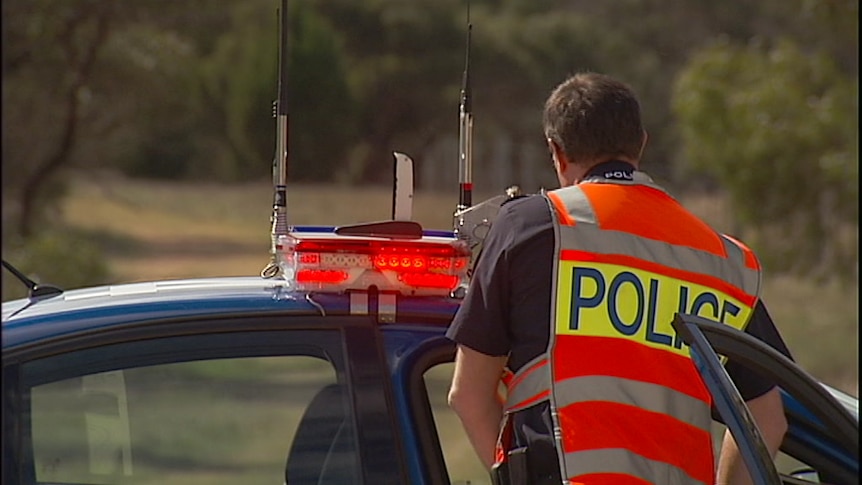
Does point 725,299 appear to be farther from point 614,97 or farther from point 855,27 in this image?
point 855,27

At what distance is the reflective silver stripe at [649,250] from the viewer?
2674 mm

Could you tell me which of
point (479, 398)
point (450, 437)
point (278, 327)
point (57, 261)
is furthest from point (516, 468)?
point (57, 261)

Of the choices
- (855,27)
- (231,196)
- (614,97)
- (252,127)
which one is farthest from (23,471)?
(231,196)

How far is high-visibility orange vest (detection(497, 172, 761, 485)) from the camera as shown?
2.64 metres

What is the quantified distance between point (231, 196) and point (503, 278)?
104 feet

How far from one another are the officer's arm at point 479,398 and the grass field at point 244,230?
9323 mm

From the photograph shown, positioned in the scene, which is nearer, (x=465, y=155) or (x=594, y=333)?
(x=594, y=333)

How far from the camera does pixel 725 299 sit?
2756mm

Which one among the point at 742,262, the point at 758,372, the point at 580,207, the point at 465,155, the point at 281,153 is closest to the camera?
the point at 758,372

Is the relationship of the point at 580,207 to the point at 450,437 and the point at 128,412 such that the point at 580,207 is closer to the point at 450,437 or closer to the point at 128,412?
the point at 450,437

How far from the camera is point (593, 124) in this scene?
2.80 m

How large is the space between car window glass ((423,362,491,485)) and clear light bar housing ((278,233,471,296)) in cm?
17

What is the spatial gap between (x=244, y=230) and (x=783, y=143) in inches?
781

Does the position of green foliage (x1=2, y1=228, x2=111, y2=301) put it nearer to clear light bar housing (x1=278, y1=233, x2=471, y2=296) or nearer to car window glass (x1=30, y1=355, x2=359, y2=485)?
car window glass (x1=30, y1=355, x2=359, y2=485)
